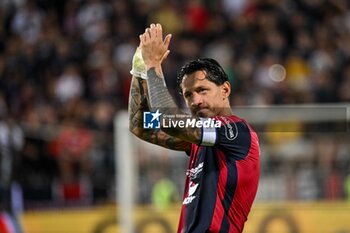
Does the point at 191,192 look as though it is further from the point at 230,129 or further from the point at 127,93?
the point at 127,93

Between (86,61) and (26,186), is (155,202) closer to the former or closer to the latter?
(26,186)

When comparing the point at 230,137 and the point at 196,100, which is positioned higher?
the point at 196,100

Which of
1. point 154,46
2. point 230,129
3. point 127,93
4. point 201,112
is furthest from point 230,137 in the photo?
point 127,93

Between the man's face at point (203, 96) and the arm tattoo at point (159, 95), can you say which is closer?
the arm tattoo at point (159, 95)

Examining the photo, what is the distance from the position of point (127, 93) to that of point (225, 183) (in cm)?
944

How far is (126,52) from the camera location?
14.6 meters

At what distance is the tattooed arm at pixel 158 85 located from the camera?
4387mm

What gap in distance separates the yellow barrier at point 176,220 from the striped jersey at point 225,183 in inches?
233

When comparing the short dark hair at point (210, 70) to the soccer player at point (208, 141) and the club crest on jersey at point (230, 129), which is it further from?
the club crest on jersey at point (230, 129)

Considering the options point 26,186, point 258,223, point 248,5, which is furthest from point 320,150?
point 248,5

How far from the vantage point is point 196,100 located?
455 cm

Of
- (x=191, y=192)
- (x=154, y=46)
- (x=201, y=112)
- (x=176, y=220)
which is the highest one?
(x=154, y=46)

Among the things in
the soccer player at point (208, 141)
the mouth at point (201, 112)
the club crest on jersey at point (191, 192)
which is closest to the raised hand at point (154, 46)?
the soccer player at point (208, 141)

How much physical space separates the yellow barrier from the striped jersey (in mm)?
5920
